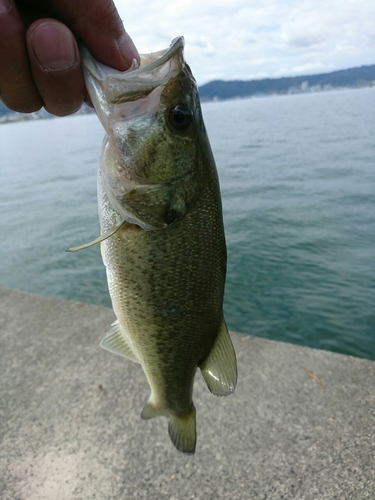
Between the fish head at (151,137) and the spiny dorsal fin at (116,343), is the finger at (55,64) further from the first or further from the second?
the spiny dorsal fin at (116,343)

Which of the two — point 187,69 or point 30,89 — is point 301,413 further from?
point 30,89

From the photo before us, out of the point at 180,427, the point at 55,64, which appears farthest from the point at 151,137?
the point at 180,427

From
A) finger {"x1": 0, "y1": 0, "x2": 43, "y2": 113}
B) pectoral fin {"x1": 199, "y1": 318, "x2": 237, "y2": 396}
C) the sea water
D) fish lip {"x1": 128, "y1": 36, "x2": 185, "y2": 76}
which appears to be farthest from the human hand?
the sea water

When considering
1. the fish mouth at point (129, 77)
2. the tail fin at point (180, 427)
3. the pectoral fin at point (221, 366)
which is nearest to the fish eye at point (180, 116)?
the fish mouth at point (129, 77)

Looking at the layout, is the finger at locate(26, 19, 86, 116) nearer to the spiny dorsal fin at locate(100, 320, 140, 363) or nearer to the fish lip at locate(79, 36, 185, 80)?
the fish lip at locate(79, 36, 185, 80)

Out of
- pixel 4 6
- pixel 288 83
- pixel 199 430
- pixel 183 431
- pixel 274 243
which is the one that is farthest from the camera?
pixel 288 83

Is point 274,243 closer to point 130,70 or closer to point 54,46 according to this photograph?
point 130,70

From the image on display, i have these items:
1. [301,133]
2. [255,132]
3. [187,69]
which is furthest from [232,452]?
[255,132]
